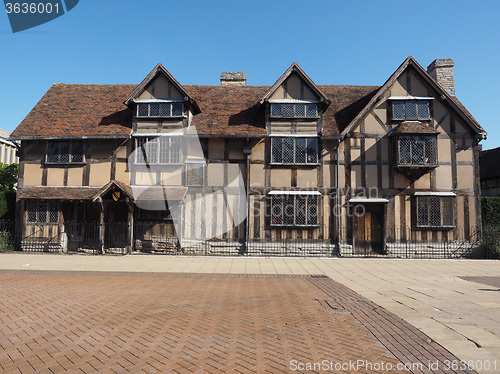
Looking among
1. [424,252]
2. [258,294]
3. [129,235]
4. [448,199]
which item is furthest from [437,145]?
[129,235]

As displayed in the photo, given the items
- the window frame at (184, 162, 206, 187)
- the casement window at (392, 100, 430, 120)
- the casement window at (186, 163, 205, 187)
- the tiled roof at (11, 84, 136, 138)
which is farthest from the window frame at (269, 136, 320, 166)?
the tiled roof at (11, 84, 136, 138)

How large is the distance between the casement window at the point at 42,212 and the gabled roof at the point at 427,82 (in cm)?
1521

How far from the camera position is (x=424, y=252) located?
16.3 m

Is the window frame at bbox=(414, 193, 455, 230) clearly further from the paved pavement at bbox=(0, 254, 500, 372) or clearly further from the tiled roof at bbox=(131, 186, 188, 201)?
the tiled roof at bbox=(131, 186, 188, 201)

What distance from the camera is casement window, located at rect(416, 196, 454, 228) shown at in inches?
645

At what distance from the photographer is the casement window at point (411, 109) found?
16.9 metres

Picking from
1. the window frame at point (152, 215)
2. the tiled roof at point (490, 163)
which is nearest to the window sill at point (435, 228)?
the tiled roof at point (490, 163)

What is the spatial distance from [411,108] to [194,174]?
11.6 meters

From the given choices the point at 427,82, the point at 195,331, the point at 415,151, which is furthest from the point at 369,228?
the point at 195,331

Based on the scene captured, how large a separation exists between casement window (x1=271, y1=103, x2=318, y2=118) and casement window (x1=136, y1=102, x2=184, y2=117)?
4942 millimetres

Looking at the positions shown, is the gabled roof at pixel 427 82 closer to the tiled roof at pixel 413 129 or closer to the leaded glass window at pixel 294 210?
the tiled roof at pixel 413 129

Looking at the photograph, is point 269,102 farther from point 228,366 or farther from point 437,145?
point 228,366

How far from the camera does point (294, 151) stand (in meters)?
17.1

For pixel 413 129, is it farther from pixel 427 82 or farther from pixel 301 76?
pixel 301 76
